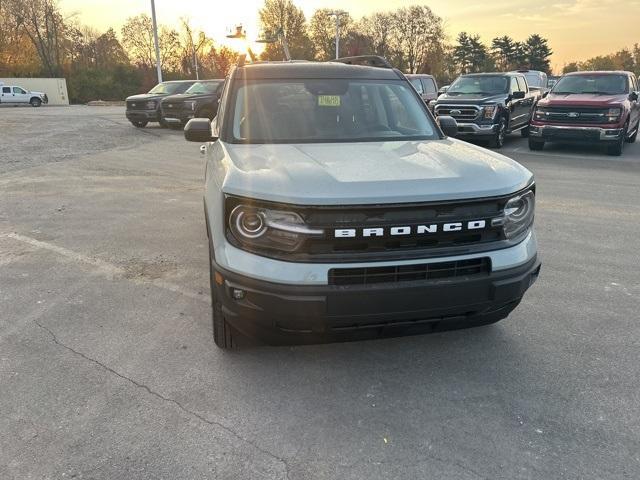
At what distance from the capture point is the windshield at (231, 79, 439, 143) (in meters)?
3.93

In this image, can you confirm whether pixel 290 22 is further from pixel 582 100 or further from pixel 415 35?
pixel 582 100

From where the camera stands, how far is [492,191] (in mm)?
2771

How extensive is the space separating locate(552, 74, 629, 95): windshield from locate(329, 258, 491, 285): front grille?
40.1 feet

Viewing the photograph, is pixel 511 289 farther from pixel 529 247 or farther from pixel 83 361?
pixel 83 361

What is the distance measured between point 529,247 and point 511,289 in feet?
1.15

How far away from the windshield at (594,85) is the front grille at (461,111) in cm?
229

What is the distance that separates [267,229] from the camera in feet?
8.79

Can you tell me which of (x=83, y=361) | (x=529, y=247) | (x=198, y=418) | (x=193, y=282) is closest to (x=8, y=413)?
(x=83, y=361)

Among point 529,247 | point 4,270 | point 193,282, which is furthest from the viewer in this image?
point 4,270

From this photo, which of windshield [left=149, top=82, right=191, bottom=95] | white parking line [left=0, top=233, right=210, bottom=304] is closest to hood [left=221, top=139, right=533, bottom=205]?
white parking line [left=0, top=233, right=210, bottom=304]

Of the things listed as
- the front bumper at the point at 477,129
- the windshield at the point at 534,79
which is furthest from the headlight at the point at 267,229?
the windshield at the point at 534,79

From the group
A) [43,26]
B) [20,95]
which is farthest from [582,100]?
[43,26]

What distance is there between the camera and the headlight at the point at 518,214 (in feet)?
9.54

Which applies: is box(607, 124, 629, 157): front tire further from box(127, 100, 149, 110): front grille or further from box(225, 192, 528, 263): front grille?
box(127, 100, 149, 110): front grille
